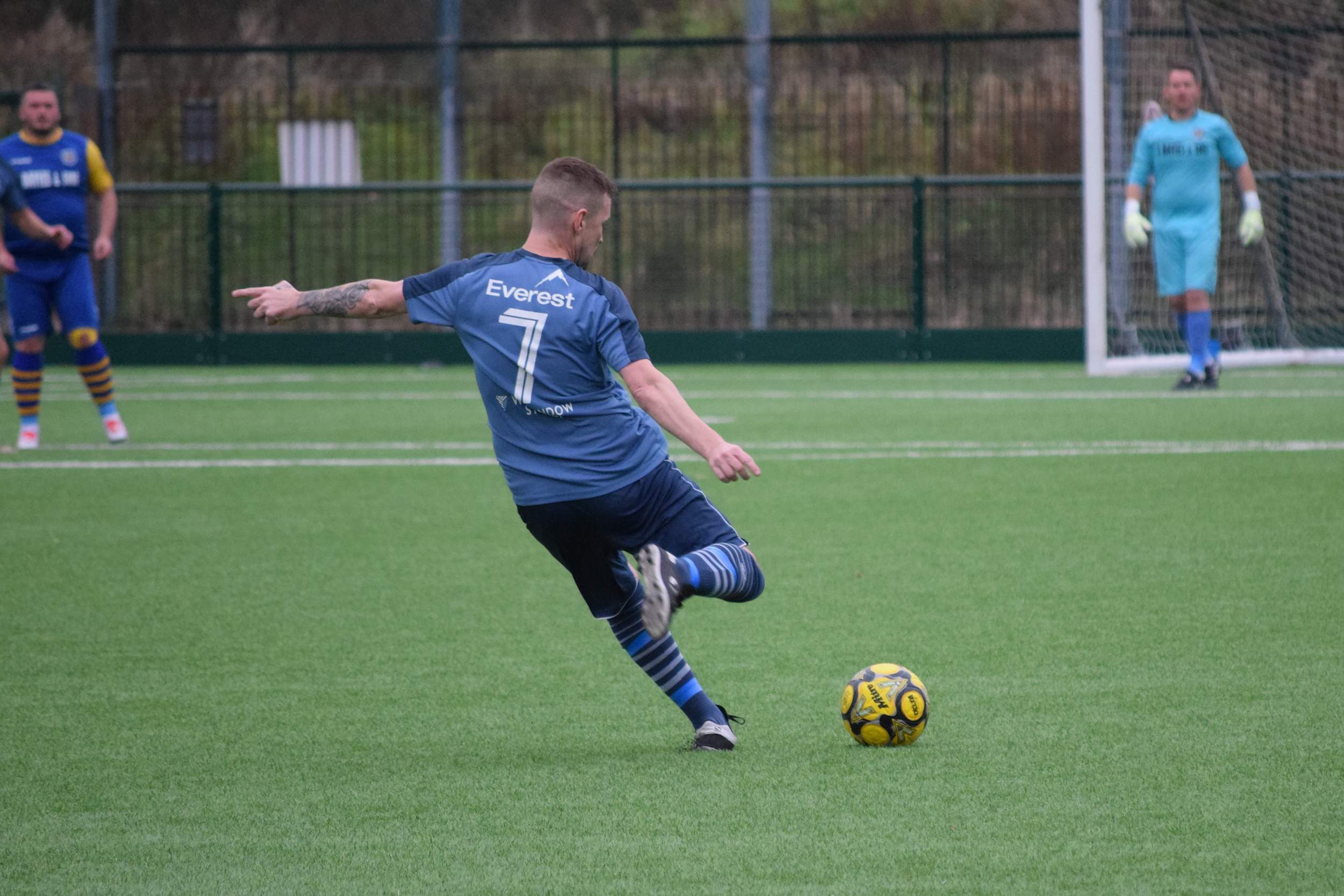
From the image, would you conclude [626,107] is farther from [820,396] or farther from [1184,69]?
[1184,69]

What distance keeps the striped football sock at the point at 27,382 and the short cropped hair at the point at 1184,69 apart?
27.8 ft

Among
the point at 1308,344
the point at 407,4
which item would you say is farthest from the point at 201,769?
the point at 407,4

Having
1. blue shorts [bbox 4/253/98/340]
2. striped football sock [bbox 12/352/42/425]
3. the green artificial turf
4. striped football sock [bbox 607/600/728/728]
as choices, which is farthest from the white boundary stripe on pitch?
striped football sock [bbox 607/600/728/728]

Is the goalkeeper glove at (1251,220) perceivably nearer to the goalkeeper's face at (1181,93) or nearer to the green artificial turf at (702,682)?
the goalkeeper's face at (1181,93)

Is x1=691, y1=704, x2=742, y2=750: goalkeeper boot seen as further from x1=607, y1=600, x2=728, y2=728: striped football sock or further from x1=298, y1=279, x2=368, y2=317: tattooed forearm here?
x1=298, y1=279, x2=368, y2=317: tattooed forearm

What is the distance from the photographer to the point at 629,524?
409 centimetres

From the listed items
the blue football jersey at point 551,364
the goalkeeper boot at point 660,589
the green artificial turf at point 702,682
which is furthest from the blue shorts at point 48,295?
the goalkeeper boot at point 660,589

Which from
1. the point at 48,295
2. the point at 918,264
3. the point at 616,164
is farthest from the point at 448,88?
the point at 48,295

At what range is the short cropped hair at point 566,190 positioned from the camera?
13.1ft

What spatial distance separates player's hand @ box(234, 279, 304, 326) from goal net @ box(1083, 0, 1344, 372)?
415 inches

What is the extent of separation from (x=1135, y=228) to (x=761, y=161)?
832cm

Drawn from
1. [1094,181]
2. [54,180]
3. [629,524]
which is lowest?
[629,524]

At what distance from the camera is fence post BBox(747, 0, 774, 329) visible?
19.4m

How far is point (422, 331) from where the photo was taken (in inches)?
759
